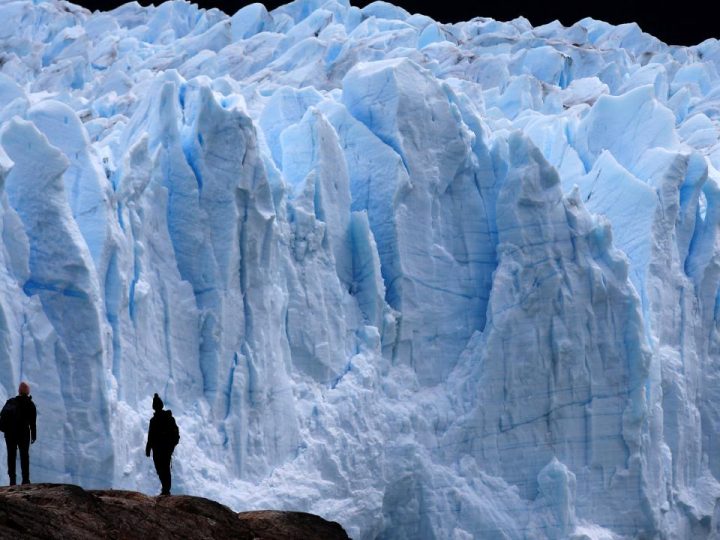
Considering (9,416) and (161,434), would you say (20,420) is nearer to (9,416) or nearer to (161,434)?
(9,416)

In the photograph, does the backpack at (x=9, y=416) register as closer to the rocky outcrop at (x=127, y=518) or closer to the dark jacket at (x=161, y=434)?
the rocky outcrop at (x=127, y=518)

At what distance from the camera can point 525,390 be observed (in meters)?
17.6

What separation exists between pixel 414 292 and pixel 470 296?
77cm

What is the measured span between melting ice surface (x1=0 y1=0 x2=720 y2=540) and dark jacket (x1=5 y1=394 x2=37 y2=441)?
3.16m

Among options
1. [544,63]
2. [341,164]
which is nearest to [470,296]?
[341,164]

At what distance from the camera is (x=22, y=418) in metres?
10.7

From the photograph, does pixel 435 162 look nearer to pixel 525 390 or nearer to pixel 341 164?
pixel 341 164

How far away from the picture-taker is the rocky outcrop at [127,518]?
9547 millimetres

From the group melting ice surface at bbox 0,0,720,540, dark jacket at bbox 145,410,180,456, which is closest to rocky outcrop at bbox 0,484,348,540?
dark jacket at bbox 145,410,180,456

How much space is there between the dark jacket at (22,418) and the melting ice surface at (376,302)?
316 cm

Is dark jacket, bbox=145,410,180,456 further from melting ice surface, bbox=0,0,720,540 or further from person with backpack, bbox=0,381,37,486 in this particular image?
melting ice surface, bbox=0,0,720,540

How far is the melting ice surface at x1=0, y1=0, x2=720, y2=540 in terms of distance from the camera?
14.7 metres

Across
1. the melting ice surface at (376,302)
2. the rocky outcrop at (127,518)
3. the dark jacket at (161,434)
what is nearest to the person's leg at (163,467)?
the dark jacket at (161,434)

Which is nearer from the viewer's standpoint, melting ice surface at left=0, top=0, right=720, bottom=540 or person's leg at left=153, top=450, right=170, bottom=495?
person's leg at left=153, top=450, right=170, bottom=495
